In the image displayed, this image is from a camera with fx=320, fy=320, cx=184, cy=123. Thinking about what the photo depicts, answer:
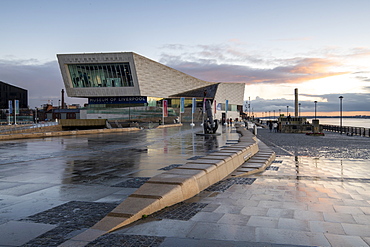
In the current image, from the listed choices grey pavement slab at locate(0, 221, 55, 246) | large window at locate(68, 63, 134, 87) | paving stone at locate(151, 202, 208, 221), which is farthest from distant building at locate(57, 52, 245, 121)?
grey pavement slab at locate(0, 221, 55, 246)

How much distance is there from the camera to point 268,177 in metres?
10.2

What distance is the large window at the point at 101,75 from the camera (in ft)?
287

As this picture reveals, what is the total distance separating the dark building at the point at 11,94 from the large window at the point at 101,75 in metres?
35.8

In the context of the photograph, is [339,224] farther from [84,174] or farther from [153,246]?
[84,174]

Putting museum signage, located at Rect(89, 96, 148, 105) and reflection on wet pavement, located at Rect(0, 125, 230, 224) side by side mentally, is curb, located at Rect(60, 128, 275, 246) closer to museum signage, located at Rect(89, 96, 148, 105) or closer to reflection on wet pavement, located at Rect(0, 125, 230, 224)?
reflection on wet pavement, located at Rect(0, 125, 230, 224)

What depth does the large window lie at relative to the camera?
87.6 metres

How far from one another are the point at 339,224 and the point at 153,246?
3.19m

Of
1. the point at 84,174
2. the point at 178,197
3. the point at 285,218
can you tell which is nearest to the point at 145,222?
the point at 178,197

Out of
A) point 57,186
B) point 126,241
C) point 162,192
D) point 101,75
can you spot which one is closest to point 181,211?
point 162,192

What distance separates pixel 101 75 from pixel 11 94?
44916 mm

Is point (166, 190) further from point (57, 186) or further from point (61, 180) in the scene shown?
point (61, 180)

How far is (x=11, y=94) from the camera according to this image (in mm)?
113250

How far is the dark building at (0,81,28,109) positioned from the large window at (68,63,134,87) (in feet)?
117

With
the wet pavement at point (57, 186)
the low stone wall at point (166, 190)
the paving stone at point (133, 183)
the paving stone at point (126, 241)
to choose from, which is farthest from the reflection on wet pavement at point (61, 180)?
the paving stone at point (126, 241)
